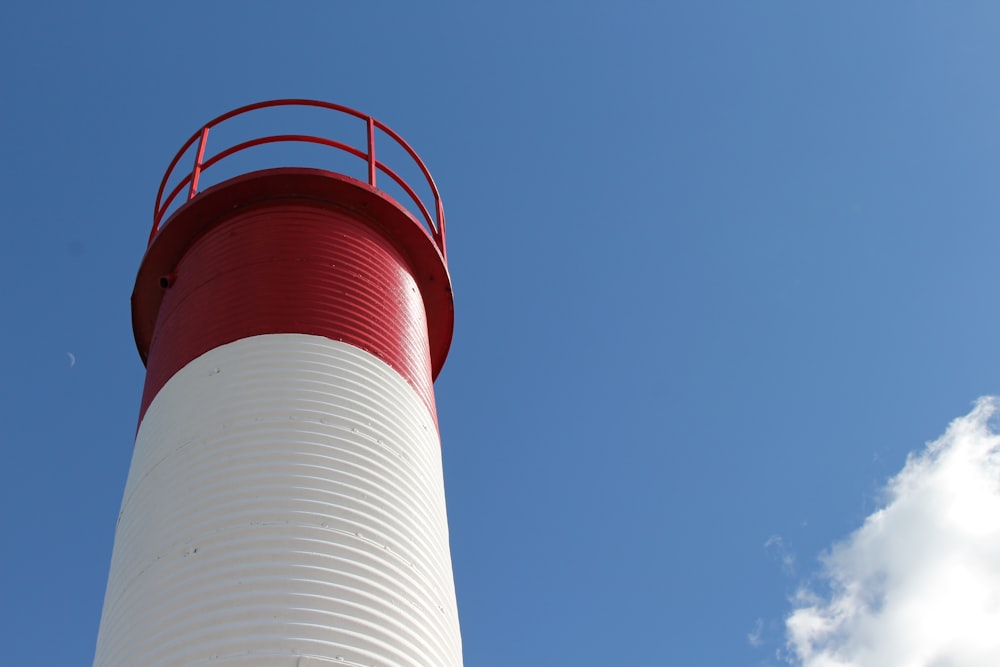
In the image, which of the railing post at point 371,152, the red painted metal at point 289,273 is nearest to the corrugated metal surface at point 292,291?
the red painted metal at point 289,273

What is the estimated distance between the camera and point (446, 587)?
595 cm

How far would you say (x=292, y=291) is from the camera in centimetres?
675

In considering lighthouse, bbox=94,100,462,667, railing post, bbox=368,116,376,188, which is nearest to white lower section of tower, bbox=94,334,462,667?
lighthouse, bbox=94,100,462,667

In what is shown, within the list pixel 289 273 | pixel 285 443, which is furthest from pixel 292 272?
pixel 285 443

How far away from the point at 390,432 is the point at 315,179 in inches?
94.5

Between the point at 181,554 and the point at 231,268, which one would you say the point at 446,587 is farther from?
the point at 231,268

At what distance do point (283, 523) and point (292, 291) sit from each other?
1.99 m

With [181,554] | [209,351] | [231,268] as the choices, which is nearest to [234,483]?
[181,554]

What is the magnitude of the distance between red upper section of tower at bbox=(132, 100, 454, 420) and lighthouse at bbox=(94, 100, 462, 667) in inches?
0.6

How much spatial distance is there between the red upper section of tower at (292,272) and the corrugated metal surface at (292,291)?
0.03ft

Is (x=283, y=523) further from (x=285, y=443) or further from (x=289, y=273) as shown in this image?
(x=289, y=273)

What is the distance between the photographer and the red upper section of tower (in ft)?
21.9

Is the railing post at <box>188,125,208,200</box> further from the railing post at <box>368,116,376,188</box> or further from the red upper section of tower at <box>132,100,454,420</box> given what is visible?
the railing post at <box>368,116,376,188</box>

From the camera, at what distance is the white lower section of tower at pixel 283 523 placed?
494 cm
